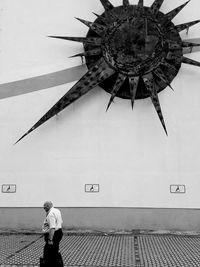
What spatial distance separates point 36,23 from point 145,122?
13.1 ft

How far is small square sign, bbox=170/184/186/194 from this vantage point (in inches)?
356

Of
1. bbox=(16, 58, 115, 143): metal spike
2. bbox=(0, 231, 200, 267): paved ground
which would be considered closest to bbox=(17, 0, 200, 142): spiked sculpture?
bbox=(16, 58, 115, 143): metal spike

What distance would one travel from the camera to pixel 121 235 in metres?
8.62

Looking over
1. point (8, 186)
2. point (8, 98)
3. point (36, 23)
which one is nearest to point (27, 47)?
point (36, 23)

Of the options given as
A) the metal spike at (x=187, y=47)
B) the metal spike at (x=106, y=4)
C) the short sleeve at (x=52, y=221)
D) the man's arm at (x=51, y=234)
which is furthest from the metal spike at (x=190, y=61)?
the man's arm at (x=51, y=234)

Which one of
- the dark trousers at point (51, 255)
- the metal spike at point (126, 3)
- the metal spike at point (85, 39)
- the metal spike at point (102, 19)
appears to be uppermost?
the metal spike at point (126, 3)

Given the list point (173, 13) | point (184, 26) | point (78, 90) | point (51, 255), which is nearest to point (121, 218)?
point (78, 90)

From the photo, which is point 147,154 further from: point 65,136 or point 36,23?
point 36,23

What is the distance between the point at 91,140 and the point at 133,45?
8.95 feet

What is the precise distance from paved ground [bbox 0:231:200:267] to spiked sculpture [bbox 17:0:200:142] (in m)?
2.94

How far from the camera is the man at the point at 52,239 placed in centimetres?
521

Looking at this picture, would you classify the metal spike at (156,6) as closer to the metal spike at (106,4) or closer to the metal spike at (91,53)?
the metal spike at (106,4)

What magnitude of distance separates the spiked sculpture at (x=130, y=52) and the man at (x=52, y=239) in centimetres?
421

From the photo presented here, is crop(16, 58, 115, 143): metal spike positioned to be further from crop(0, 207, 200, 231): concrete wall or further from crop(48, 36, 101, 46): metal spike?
crop(0, 207, 200, 231): concrete wall
